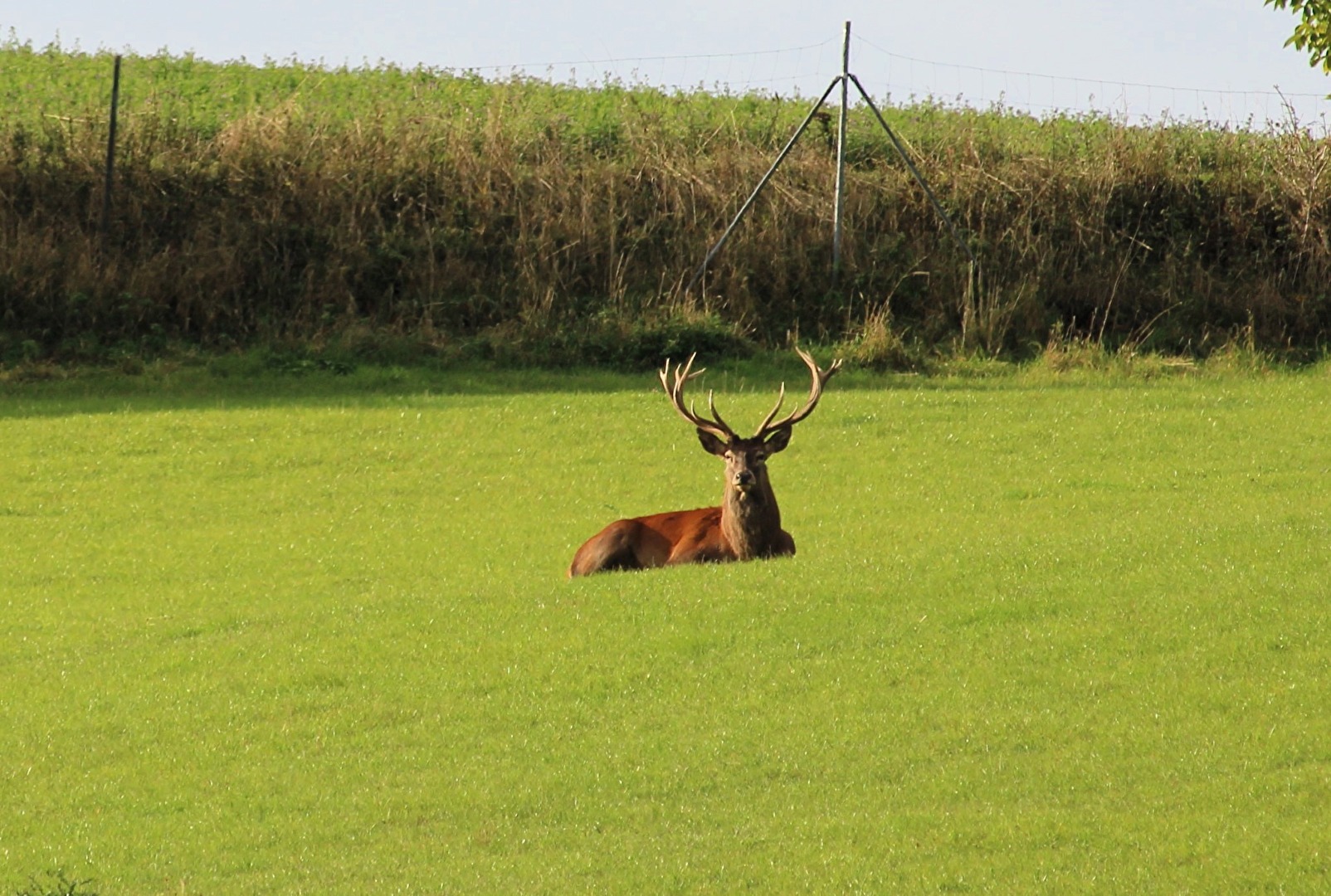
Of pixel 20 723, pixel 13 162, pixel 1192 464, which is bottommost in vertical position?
pixel 20 723

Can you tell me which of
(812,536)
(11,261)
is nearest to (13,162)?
(11,261)

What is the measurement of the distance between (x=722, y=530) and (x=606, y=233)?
13126 mm

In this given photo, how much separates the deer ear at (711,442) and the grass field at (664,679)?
108 centimetres

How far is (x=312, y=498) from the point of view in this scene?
59.9 feet

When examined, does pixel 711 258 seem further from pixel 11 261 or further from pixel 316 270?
pixel 11 261

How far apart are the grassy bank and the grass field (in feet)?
20.8

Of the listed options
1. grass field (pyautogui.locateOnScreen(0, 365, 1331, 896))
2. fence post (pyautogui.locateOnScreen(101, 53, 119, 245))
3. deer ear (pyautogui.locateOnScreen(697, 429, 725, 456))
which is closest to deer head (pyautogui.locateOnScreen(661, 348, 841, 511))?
deer ear (pyautogui.locateOnScreen(697, 429, 725, 456))

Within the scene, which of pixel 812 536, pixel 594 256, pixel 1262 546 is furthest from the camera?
pixel 594 256

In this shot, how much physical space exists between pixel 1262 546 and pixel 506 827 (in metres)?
6.72

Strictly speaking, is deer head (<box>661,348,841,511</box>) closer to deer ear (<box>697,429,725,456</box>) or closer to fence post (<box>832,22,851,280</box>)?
deer ear (<box>697,429,725,456</box>)

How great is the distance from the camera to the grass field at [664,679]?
812 centimetres

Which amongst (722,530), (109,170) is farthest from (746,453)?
(109,170)

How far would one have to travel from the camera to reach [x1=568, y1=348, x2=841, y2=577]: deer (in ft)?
46.8

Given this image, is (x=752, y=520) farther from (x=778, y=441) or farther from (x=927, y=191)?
(x=927, y=191)
